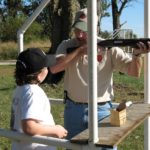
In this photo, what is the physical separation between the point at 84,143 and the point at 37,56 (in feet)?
2.31

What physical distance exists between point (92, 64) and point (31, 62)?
22.4 inches

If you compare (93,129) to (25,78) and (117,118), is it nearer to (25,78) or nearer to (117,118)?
(117,118)

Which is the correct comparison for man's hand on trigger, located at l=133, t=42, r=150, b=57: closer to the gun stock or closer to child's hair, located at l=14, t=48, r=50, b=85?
the gun stock

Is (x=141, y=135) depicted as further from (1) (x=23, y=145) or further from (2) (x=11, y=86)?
(2) (x=11, y=86)

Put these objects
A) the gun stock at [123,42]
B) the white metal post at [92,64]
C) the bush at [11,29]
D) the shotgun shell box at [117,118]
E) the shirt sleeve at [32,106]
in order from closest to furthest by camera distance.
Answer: the white metal post at [92,64]
the shirt sleeve at [32,106]
the shotgun shell box at [117,118]
the gun stock at [123,42]
the bush at [11,29]

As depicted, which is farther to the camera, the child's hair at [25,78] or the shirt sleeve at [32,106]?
the child's hair at [25,78]

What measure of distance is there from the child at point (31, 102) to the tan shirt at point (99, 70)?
2.12 ft

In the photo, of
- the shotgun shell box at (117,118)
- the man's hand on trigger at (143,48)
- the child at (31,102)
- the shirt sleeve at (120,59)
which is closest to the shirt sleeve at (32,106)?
the child at (31,102)

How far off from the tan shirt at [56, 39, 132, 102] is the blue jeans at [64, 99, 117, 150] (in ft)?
0.17

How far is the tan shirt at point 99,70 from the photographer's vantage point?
3.59 m

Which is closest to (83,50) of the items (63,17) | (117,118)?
(117,118)

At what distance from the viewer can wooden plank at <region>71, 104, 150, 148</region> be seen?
2477mm

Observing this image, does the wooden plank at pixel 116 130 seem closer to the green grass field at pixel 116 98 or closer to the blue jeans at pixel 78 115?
the blue jeans at pixel 78 115

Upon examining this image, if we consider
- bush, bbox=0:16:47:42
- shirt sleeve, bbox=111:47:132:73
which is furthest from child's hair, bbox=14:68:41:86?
bush, bbox=0:16:47:42
